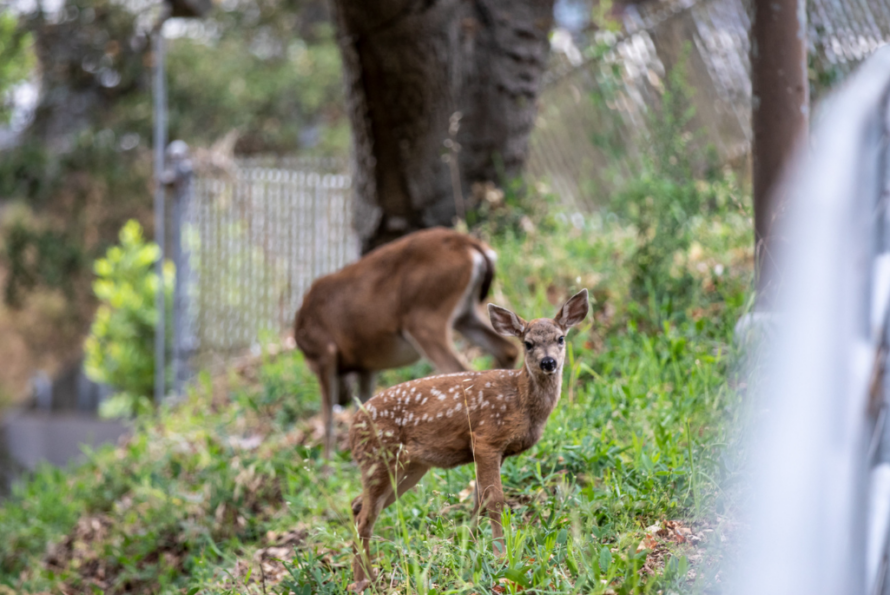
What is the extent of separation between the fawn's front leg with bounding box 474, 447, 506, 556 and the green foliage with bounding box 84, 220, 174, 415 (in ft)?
27.5

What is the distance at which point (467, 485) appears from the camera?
11.7 feet

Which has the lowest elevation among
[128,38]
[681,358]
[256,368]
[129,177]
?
[681,358]

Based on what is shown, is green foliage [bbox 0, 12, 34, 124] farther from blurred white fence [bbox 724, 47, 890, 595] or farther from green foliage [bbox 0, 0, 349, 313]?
blurred white fence [bbox 724, 47, 890, 595]

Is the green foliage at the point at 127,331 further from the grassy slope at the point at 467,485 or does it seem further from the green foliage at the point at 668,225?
the green foliage at the point at 668,225

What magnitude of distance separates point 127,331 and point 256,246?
300 cm

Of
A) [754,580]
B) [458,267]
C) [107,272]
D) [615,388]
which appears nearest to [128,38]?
[107,272]

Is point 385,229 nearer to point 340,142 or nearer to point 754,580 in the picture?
point 754,580

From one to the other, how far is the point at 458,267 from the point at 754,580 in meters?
3.43

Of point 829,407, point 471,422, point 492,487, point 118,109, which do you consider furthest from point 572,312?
point 118,109

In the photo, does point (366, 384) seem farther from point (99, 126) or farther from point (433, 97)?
point (99, 126)

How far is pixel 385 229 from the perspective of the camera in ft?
21.5

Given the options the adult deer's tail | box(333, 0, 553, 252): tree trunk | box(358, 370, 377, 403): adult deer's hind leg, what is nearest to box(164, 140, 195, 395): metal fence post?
box(333, 0, 553, 252): tree trunk

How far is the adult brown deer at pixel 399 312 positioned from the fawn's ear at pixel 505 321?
4.37 feet

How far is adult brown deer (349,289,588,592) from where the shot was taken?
2840 mm
